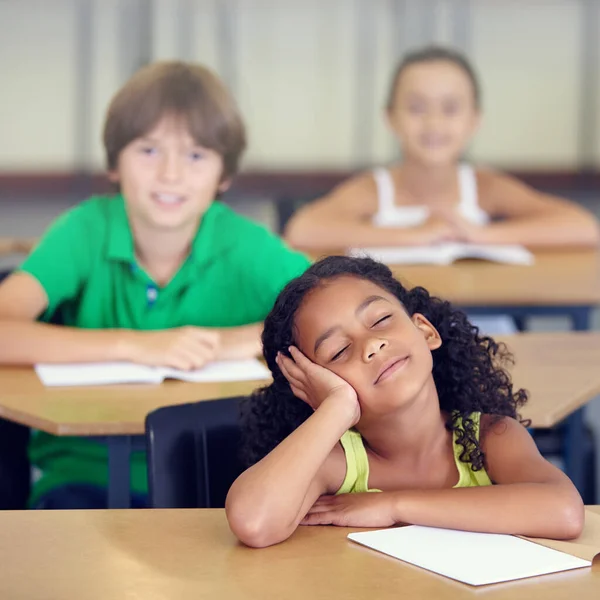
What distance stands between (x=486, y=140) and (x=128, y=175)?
3.97 meters

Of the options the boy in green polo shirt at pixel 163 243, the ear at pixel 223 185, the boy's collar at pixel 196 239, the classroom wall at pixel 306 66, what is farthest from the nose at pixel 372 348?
the classroom wall at pixel 306 66

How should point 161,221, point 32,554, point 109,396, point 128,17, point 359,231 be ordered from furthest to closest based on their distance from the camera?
point 128,17 → point 359,231 → point 161,221 → point 109,396 → point 32,554

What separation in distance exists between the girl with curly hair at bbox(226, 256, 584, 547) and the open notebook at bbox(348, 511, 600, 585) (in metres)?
0.03

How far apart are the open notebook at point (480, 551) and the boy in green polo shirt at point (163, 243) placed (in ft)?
3.73

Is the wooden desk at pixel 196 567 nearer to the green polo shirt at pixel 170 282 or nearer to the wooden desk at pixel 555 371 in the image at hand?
the wooden desk at pixel 555 371

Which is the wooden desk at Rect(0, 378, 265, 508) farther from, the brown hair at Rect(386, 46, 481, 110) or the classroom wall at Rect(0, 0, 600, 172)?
the classroom wall at Rect(0, 0, 600, 172)

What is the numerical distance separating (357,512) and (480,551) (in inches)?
6.6

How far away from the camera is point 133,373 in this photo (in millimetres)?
2236

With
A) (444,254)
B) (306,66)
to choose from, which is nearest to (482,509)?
(444,254)

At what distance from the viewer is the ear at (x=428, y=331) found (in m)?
1.71

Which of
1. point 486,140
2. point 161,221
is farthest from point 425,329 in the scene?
point 486,140

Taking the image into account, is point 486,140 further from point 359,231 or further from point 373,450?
point 373,450

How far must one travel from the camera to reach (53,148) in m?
6.19

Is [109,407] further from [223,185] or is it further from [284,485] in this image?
[223,185]
